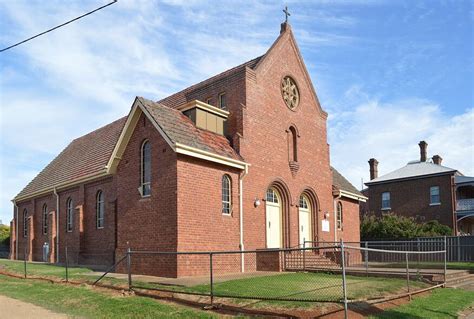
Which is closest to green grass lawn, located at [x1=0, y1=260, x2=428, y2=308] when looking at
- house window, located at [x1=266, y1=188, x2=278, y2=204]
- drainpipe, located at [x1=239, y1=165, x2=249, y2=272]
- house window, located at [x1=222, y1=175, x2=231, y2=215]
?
drainpipe, located at [x1=239, y1=165, x2=249, y2=272]

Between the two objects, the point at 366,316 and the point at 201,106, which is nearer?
the point at 366,316

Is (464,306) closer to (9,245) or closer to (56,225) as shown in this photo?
(56,225)

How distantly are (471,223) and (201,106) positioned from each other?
3318 centimetres

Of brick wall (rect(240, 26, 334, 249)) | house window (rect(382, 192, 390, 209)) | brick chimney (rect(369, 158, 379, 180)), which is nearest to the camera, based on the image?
brick wall (rect(240, 26, 334, 249))

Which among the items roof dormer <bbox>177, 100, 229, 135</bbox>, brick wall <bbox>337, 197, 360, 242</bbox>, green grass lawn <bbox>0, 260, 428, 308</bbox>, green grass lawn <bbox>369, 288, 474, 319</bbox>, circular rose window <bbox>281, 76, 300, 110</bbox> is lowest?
green grass lawn <bbox>369, 288, 474, 319</bbox>

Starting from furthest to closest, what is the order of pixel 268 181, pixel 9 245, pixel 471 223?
pixel 471 223
pixel 9 245
pixel 268 181

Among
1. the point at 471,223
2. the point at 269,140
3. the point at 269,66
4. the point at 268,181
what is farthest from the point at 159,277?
the point at 471,223

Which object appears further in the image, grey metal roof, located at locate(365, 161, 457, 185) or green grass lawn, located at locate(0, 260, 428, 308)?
grey metal roof, located at locate(365, 161, 457, 185)

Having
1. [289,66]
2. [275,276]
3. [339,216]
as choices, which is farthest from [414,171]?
Result: [275,276]

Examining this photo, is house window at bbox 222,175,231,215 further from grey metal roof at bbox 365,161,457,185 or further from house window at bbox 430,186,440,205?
house window at bbox 430,186,440,205

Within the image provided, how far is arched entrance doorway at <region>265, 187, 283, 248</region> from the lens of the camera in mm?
22562

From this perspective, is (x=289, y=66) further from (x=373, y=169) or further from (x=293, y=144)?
(x=373, y=169)

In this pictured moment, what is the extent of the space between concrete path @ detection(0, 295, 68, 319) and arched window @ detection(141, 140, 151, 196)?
675 cm

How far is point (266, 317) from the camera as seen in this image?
10.7m
